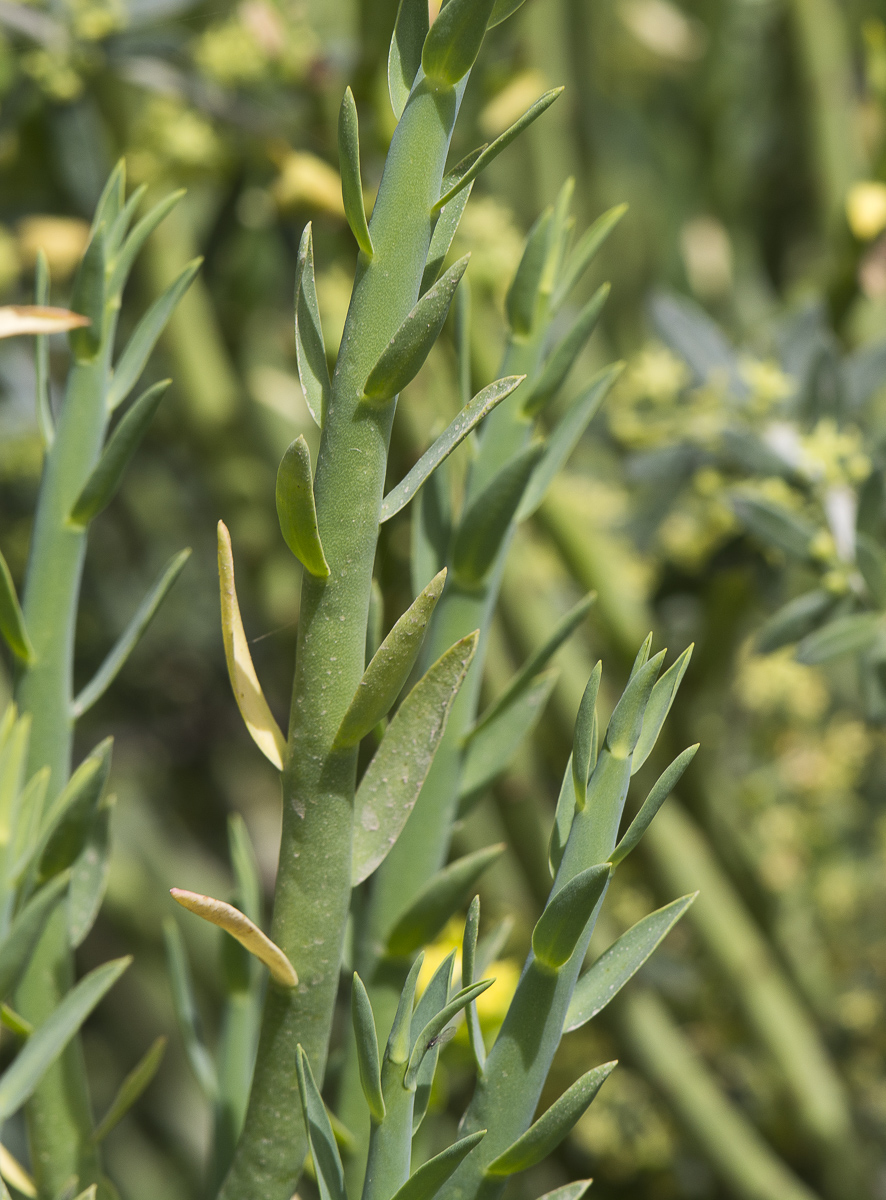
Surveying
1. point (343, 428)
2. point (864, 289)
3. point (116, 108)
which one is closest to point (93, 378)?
point (343, 428)

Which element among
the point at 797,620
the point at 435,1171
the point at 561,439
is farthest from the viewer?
the point at 797,620

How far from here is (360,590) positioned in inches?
7.8

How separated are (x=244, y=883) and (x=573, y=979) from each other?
10cm

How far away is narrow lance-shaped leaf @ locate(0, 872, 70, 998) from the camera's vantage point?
0.21 m

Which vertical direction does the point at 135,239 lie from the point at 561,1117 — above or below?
above

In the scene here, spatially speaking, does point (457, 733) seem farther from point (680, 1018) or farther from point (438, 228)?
point (680, 1018)

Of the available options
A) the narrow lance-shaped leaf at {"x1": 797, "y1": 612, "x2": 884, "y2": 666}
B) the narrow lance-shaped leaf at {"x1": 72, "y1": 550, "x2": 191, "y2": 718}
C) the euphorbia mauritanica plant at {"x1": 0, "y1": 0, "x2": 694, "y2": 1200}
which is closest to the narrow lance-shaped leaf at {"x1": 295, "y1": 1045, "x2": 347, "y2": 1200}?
the euphorbia mauritanica plant at {"x1": 0, "y1": 0, "x2": 694, "y2": 1200}

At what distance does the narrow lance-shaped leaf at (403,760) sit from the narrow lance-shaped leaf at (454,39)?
0.10 metres

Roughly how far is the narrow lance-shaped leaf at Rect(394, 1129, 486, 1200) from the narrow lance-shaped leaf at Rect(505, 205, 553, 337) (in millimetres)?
181

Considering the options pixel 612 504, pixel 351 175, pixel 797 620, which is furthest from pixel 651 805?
pixel 612 504

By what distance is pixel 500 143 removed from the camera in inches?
7.4

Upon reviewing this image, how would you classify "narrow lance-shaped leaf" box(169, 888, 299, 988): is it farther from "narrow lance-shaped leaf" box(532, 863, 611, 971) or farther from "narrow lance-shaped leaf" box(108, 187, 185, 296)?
"narrow lance-shaped leaf" box(108, 187, 185, 296)

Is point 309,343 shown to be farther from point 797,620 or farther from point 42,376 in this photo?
point 797,620

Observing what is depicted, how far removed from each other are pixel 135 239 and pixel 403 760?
142 mm
